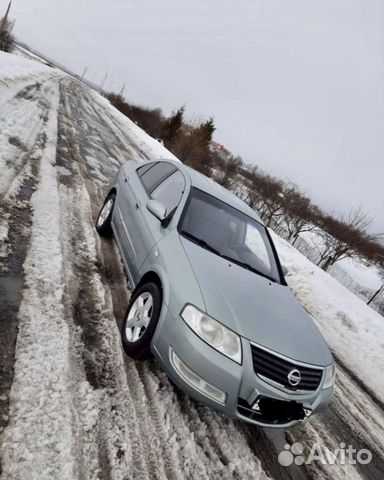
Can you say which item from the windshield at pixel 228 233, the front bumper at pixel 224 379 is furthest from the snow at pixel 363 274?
the front bumper at pixel 224 379

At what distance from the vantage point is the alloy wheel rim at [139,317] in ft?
9.19

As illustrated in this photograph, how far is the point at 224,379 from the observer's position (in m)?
2.24

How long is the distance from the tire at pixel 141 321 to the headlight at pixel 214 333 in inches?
14.4

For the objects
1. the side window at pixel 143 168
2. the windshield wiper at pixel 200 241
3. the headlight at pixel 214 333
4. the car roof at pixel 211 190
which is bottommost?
the headlight at pixel 214 333

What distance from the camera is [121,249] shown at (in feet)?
13.0

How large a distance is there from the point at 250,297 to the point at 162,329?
2.65 ft

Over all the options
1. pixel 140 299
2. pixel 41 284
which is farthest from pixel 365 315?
pixel 41 284

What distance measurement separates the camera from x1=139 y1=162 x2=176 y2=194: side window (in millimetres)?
4105

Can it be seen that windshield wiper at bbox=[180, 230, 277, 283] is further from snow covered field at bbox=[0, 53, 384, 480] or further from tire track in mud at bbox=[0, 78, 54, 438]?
tire track in mud at bbox=[0, 78, 54, 438]

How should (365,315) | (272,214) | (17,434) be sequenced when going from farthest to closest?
(272,214) < (365,315) < (17,434)

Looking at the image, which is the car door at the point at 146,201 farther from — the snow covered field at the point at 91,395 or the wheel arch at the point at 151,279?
the snow covered field at the point at 91,395

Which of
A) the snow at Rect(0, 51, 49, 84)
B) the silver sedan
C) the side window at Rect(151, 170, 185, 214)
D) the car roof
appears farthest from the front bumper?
the snow at Rect(0, 51, 49, 84)

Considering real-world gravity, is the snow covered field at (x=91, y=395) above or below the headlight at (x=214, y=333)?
below

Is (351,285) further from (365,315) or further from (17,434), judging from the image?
(17,434)
